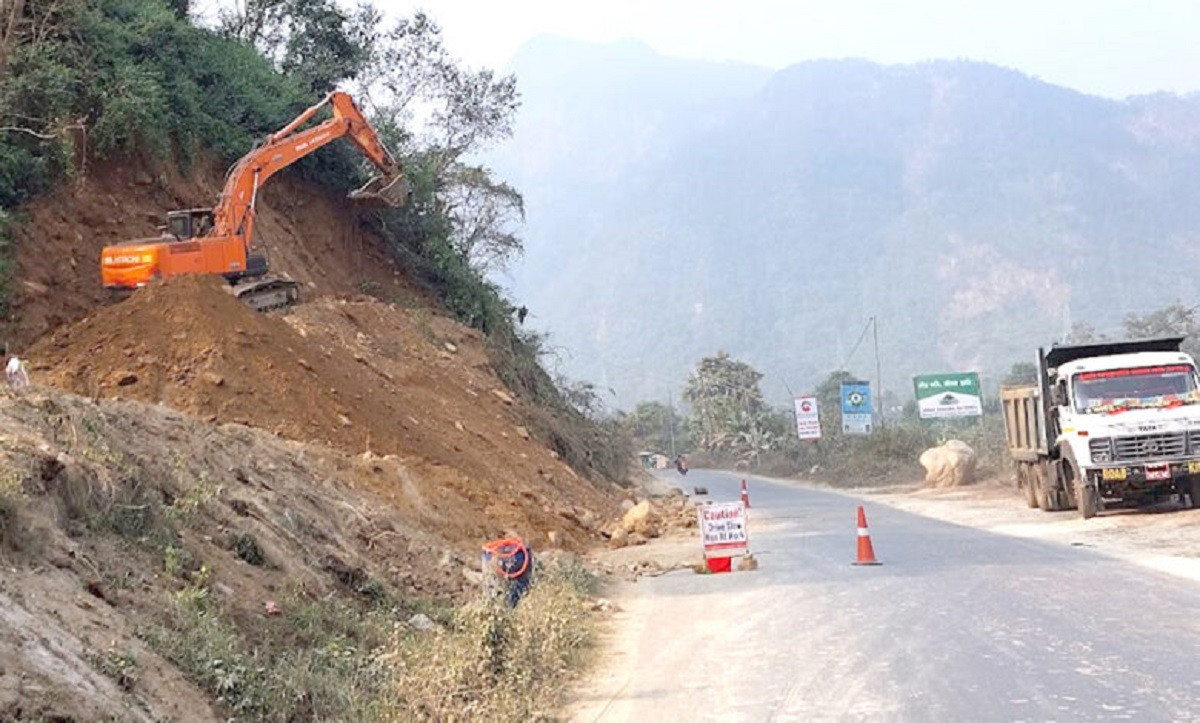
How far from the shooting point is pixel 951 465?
4334 centimetres

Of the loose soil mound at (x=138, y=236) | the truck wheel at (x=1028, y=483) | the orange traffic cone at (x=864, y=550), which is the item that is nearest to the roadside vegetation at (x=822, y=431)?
the truck wheel at (x=1028, y=483)

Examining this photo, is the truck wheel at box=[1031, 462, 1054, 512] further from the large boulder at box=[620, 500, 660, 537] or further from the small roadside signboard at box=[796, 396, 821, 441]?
the small roadside signboard at box=[796, 396, 821, 441]

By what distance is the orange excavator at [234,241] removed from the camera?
77.5 feet

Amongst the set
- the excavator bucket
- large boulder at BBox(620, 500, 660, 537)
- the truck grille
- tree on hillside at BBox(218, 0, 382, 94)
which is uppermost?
tree on hillside at BBox(218, 0, 382, 94)

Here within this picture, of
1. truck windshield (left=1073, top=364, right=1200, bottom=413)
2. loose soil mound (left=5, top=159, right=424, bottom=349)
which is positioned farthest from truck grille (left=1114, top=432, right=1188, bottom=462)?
loose soil mound (left=5, top=159, right=424, bottom=349)

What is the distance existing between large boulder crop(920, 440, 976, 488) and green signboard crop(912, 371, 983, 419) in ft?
45.0

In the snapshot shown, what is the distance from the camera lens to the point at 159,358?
20.8 meters

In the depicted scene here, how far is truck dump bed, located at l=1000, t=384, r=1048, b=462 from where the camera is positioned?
26656mm

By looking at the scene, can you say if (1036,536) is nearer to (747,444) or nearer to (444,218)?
(444,218)

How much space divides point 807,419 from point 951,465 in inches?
1015

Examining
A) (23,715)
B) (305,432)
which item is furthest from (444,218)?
(23,715)

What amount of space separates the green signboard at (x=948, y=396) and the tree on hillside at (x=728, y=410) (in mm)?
30800

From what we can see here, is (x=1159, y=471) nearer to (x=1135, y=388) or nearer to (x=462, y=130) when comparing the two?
(x=1135, y=388)

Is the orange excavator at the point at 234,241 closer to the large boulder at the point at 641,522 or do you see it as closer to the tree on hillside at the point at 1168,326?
the large boulder at the point at 641,522
